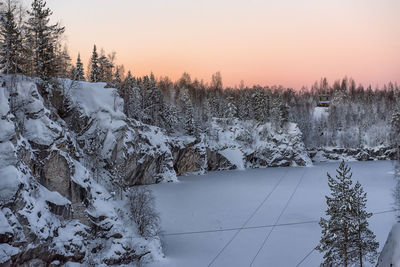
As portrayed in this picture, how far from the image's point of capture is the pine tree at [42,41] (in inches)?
1391

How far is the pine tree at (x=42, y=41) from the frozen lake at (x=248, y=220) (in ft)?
76.1

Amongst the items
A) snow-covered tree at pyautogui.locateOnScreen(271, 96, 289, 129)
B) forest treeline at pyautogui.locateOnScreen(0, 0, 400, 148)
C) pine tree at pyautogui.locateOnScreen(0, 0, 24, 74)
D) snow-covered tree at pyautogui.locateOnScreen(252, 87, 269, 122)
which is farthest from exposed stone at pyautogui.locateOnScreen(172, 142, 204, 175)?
pine tree at pyautogui.locateOnScreen(0, 0, 24, 74)

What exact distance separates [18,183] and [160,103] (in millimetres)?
61870

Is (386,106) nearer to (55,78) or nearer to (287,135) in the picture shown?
(287,135)

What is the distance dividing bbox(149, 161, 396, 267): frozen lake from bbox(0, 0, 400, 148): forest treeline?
22.3m

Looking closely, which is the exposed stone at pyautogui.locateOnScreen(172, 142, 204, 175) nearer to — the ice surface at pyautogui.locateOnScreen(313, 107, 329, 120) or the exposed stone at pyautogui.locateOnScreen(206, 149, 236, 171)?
the exposed stone at pyautogui.locateOnScreen(206, 149, 236, 171)

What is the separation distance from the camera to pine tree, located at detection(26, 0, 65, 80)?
35.3 metres

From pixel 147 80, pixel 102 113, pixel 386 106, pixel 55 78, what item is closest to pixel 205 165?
pixel 147 80

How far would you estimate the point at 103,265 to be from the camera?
74.2 ft

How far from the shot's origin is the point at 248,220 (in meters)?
36.0

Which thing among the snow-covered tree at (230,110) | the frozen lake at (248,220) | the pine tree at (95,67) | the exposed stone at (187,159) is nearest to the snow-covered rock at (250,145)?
the snow-covered tree at (230,110)

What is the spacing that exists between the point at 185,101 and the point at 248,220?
60.4 meters

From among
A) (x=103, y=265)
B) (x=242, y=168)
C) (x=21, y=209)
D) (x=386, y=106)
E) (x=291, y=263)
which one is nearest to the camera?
(x=21, y=209)

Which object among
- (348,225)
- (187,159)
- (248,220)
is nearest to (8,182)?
(348,225)
